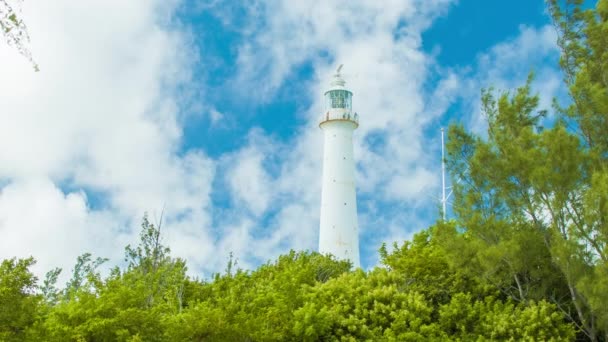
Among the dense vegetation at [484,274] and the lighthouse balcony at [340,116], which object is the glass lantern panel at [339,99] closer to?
the lighthouse balcony at [340,116]

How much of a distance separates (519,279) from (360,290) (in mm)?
3863

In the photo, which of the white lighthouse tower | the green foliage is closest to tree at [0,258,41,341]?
the green foliage

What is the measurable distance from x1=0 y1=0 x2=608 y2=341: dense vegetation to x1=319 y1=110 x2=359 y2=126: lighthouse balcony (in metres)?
16.4

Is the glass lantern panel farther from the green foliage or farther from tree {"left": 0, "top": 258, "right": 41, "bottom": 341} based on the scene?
tree {"left": 0, "top": 258, "right": 41, "bottom": 341}

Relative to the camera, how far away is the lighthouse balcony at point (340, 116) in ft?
110

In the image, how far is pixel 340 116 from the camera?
33500 millimetres

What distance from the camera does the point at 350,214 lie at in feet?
105

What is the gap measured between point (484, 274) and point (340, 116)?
62.8 feet

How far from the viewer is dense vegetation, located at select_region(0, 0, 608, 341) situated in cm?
1255

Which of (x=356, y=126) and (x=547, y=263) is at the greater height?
(x=356, y=126)

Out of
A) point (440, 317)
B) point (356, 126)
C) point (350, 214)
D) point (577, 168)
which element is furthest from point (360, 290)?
point (356, 126)

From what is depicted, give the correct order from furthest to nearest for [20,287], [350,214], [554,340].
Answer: [350,214] → [554,340] → [20,287]

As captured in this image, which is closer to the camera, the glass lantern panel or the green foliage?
the green foliage

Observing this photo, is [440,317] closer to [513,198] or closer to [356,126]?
[513,198]
